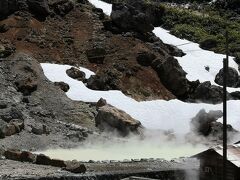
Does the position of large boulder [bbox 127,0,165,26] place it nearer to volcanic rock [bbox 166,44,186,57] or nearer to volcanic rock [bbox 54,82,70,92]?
volcanic rock [bbox 166,44,186,57]

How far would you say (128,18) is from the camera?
74000 millimetres

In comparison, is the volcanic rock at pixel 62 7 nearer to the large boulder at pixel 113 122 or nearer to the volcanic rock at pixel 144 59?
the volcanic rock at pixel 144 59

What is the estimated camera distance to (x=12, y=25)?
6712cm

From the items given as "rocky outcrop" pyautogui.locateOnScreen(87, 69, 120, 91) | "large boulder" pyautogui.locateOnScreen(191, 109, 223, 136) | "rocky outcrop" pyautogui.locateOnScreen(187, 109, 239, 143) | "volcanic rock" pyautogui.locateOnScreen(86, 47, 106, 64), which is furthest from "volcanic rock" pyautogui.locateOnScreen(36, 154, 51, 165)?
"volcanic rock" pyautogui.locateOnScreen(86, 47, 106, 64)

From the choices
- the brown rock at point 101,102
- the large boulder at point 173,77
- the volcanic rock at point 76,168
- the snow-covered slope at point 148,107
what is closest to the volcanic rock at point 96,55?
the snow-covered slope at point 148,107

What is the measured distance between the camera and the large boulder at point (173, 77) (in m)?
65.2

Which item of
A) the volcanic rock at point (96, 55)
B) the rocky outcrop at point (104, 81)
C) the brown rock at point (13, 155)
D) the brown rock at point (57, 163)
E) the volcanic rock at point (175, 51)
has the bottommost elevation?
the brown rock at point (57, 163)

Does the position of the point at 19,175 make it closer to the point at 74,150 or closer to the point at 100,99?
the point at 74,150

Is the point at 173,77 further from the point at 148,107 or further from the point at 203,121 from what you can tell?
the point at 203,121

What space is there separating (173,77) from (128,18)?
1274 centimetres

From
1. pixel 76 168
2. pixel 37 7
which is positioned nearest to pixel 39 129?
pixel 76 168

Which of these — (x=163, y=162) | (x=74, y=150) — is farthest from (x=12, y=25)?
(x=163, y=162)

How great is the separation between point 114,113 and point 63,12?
29063mm

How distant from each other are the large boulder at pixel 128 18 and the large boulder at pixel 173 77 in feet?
32.0
